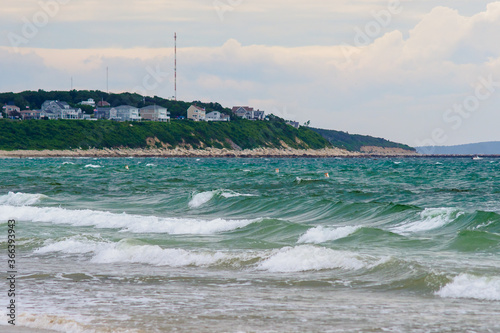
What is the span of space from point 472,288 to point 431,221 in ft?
36.7

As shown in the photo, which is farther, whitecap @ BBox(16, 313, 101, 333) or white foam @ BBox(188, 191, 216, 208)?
white foam @ BBox(188, 191, 216, 208)

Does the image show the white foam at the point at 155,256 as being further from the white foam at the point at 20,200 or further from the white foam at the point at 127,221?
the white foam at the point at 20,200

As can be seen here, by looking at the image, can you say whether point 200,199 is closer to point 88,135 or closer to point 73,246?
point 73,246

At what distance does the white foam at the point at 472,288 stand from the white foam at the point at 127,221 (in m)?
11.3

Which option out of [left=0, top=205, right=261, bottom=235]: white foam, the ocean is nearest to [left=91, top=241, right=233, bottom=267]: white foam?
the ocean

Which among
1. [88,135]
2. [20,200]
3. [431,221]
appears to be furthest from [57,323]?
[88,135]

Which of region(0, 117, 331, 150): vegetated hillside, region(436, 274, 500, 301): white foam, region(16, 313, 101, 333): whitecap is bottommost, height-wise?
region(16, 313, 101, 333): whitecap

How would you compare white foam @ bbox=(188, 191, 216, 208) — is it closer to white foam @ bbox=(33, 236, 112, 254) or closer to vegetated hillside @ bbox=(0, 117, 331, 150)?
white foam @ bbox=(33, 236, 112, 254)

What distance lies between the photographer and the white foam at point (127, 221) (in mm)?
22297

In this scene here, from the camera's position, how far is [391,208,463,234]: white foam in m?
21.8

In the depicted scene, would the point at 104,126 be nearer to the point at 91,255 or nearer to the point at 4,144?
the point at 4,144

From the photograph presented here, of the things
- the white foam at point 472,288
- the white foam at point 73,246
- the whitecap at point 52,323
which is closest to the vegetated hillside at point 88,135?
the white foam at point 73,246

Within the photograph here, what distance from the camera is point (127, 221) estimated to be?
79.3 ft

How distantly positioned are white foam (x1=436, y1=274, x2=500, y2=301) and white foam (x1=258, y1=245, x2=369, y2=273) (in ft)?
8.26
